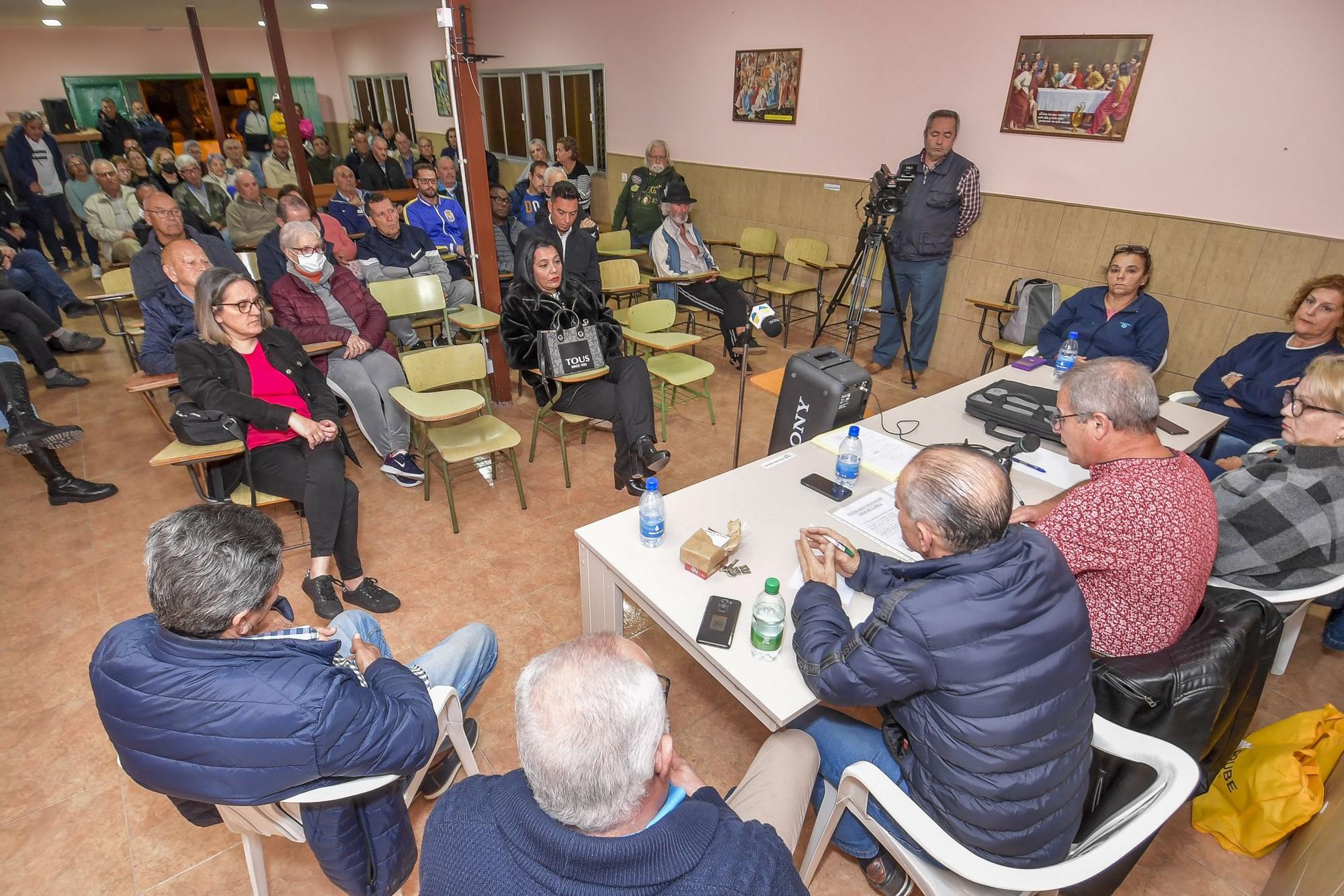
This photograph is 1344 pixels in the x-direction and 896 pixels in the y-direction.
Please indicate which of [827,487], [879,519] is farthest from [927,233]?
[879,519]

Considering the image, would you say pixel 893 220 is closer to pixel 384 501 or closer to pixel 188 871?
pixel 384 501

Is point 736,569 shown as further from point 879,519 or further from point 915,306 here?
point 915,306

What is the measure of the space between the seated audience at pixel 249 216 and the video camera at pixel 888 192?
498 cm

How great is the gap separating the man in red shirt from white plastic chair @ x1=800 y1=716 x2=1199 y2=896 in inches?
12.0

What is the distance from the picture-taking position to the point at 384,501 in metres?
3.30

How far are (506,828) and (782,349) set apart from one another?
16.2 ft

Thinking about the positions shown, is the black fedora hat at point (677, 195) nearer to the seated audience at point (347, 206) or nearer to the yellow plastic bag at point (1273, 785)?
the seated audience at point (347, 206)

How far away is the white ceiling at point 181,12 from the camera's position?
8133 millimetres

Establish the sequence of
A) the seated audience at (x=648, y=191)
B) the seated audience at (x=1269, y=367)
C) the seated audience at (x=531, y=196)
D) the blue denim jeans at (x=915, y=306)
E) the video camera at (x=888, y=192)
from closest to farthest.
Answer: the seated audience at (x=1269, y=367)
the video camera at (x=888, y=192)
the blue denim jeans at (x=915, y=306)
the seated audience at (x=531, y=196)
the seated audience at (x=648, y=191)

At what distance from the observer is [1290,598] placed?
1.83m

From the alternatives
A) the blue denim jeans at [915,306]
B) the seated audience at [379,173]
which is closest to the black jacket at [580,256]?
the blue denim jeans at [915,306]

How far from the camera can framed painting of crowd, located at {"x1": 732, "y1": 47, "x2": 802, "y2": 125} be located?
5.43 metres

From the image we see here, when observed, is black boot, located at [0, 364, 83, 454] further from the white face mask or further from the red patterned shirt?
the red patterned shirt

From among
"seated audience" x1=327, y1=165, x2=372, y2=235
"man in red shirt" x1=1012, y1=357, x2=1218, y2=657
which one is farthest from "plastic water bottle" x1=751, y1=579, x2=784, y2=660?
"seated audience" x1=327, y1=165, x2=372, y2=235
